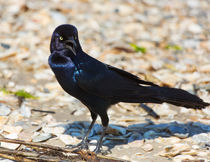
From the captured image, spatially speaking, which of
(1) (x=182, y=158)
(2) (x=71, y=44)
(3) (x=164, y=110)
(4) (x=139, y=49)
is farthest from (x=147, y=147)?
(4) (x=139, y=49)

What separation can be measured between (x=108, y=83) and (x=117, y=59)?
8.32 ft

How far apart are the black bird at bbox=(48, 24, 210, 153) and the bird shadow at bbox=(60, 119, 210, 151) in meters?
0.29

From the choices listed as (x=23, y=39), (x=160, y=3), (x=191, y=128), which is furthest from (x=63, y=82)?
(x=160, y=3)

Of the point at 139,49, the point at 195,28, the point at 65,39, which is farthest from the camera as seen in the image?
the point at 195,28

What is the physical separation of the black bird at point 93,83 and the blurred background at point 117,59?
1.69 ft

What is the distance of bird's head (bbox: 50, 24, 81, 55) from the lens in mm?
4305

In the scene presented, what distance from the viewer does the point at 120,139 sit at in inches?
191

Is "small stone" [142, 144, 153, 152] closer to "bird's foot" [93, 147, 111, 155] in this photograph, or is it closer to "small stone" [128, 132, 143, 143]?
"small stone" [128, 132, 143, 143]

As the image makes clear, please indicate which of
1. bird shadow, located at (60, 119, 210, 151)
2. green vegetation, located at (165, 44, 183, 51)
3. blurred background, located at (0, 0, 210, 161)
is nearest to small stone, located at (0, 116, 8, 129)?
blurred background, located at (0, 0, 210, 161)

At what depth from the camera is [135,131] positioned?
5.04 meters

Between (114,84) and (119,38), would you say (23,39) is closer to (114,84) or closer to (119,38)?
(119,38)

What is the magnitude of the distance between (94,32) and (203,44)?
2.28 metres

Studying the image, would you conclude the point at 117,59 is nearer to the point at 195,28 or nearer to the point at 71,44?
the point at 71,44

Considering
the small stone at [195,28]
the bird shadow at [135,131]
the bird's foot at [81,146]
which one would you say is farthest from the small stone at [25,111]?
the small stone at [195,28]
